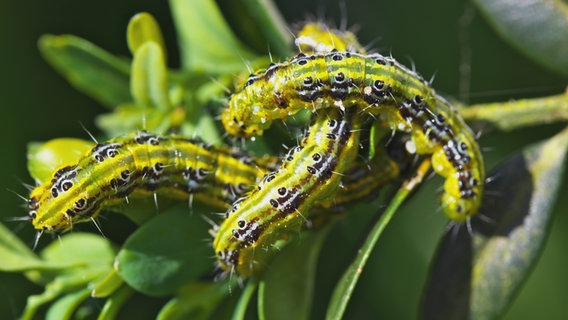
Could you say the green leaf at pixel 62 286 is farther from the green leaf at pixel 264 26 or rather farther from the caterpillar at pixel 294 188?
the green leaf at pixel 264 26

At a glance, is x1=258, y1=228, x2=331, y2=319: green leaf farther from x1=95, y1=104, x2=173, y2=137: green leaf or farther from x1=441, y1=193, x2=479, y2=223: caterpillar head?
x1=95, y1=104, x2=173, y2=137: green leaf

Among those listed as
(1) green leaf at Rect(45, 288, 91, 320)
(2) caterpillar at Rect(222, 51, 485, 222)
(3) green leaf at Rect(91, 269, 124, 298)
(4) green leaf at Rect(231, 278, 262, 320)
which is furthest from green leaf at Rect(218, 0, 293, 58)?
(1) green leaf at Rect(45, 288, 91, 320)

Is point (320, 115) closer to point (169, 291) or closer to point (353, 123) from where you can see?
point (353, 123)

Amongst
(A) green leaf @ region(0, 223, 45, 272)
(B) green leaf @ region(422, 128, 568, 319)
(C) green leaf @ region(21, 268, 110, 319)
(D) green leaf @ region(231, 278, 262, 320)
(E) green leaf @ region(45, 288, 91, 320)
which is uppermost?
(A) green leaf @ region(0, 223, 45, 272)

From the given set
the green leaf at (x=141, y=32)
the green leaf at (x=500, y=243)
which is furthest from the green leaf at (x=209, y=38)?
the green leaf at (x=500, y=243)

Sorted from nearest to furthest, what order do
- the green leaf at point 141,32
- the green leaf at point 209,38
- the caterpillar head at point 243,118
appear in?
the caterpillar head at point 243,118, the green leaf at point 141,32, the green leaf at point 209,38

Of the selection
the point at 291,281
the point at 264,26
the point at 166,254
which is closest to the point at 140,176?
the point at 166,254
